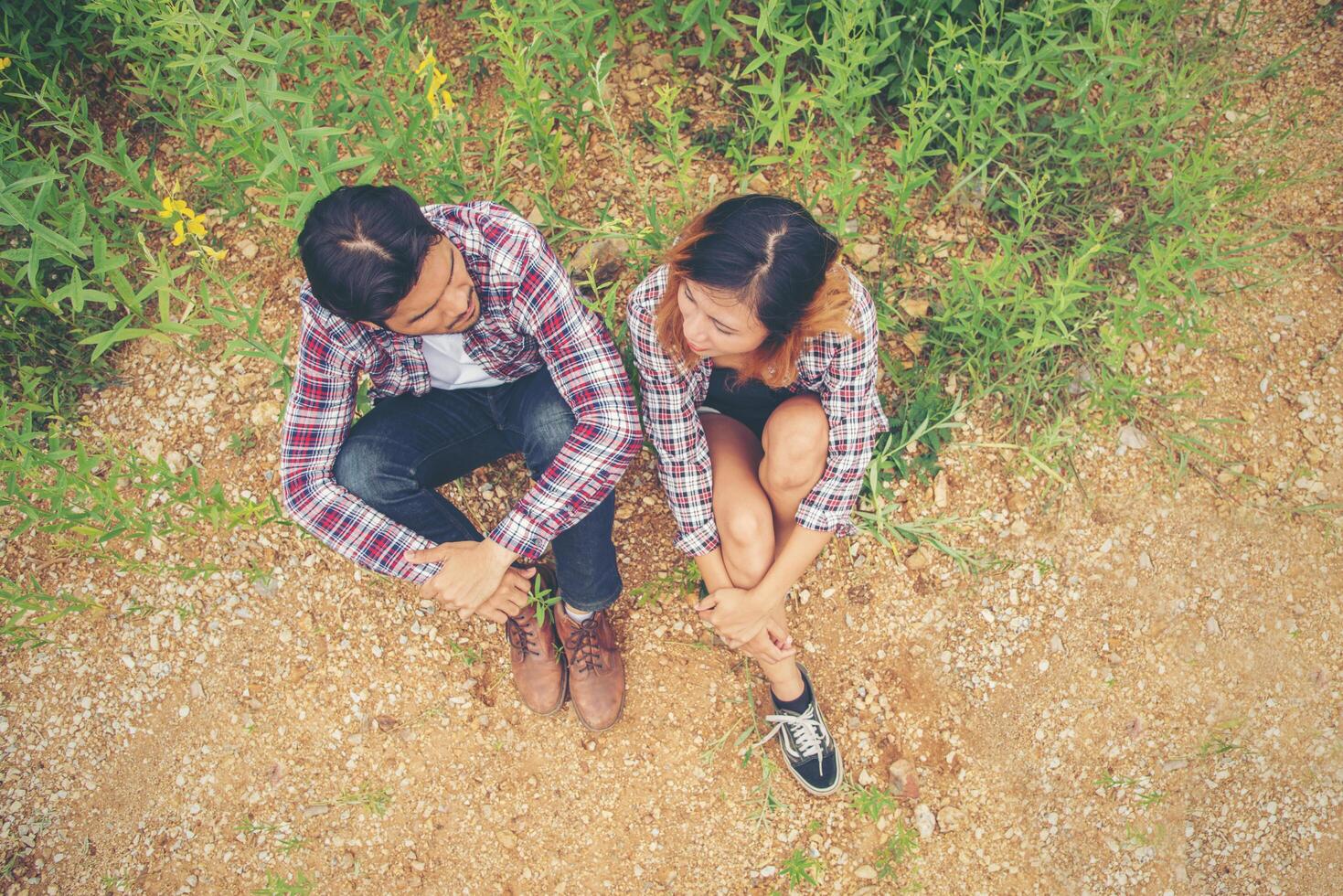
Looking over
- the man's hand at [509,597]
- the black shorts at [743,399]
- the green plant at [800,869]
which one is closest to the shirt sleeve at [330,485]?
the man's hand at [509,597]

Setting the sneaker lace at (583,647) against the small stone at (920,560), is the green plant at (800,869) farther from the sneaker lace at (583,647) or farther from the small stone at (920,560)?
the small stone at (920,560)

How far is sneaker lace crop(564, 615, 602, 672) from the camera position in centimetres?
264

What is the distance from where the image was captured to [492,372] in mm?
2389

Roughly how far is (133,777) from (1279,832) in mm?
3584

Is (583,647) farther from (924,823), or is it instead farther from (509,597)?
(924,823)

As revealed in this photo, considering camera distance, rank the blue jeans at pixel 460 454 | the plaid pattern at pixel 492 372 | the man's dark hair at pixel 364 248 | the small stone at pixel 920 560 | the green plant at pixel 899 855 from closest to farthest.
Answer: the man's dark hair at pixel 364 248
the plaid pattern at pixel 492 372
the blue jeans at pixel 460 454
the green plant at pixel 899 855
the small stone at pixel 920 560

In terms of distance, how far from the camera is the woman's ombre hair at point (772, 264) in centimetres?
186

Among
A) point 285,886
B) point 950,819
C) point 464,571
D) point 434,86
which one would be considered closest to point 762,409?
point 464,571

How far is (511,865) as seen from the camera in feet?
8.63

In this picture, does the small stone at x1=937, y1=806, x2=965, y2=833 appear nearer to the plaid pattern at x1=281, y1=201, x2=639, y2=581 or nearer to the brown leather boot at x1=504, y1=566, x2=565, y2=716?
the brown leather boot at x1=504, y1=566, x2=565, y2=716

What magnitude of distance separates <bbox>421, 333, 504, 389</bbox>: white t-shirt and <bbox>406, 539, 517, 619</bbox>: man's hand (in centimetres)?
47

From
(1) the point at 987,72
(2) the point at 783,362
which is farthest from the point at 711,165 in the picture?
(2) the point at 783,362

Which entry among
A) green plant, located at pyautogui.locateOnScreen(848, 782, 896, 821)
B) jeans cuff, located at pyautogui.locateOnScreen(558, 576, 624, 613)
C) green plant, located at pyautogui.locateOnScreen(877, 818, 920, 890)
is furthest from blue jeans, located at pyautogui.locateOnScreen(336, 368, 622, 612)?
green plant, located at pyautogui.locateOnScreen(877, 818, 920, 890)

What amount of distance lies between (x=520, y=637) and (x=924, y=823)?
139 centimetres
